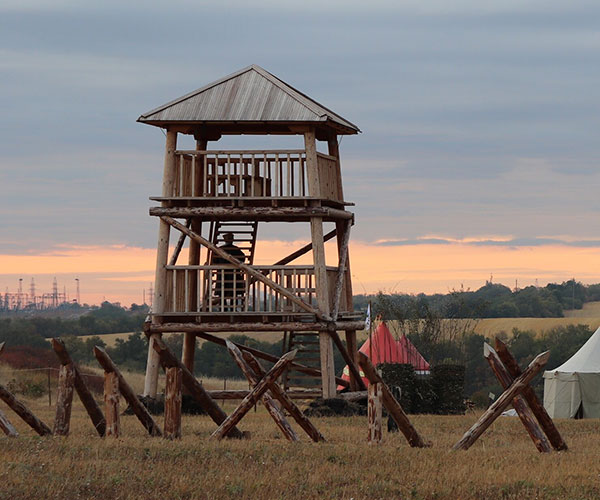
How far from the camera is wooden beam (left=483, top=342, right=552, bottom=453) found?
1939cm

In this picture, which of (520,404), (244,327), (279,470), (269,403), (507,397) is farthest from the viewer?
(244,327)

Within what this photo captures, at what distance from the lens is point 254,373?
19.9m

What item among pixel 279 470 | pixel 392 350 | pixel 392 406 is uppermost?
pixel 392 350

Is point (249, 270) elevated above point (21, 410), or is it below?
above

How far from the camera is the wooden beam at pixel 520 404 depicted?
19.4 metres

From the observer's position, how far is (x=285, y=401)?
19703mm

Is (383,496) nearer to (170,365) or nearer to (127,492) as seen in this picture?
(127,492)

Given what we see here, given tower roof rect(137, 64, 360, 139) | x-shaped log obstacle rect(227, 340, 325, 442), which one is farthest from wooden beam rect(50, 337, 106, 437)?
tower roof rect(137, 64, 360, 139)

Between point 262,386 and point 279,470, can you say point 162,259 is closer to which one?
point 262,386

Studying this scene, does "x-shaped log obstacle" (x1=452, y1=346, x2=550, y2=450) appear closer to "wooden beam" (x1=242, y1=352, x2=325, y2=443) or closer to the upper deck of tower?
"wooden beam" (x1=242, y1=352, x2=325, y2=443)

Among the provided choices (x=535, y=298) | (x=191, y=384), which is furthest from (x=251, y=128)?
(x=535, y=298)

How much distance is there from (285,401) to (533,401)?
165 inches

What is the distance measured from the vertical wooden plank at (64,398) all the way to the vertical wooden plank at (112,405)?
637 mm

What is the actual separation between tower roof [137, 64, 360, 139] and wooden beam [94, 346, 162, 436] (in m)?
10.1
